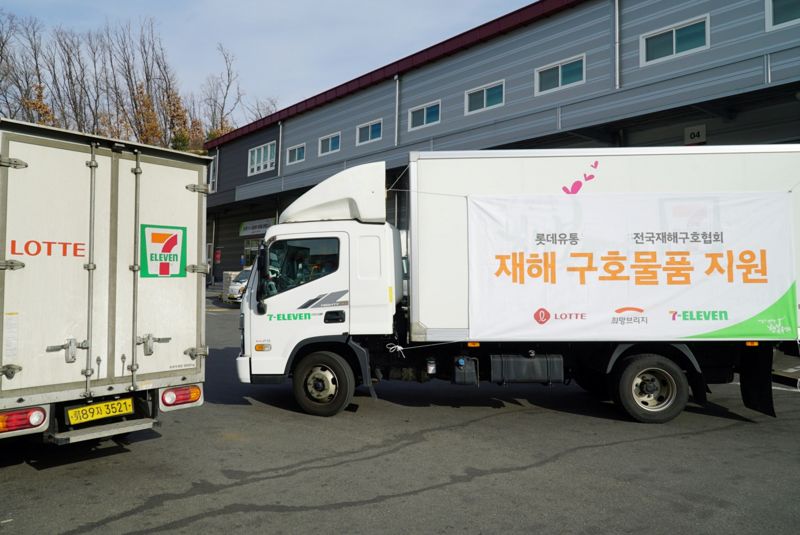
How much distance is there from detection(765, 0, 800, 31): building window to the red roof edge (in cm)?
498

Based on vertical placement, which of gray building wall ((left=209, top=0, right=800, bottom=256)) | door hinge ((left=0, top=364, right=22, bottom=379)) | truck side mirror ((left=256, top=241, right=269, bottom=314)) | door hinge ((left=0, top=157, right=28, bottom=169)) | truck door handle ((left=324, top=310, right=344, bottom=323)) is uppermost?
gray building wall ((left=209, top=0, right=800, bottom=256))

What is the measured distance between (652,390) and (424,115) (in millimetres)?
16240

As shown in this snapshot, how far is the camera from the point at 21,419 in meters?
4.65

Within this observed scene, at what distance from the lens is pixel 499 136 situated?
1650 centimetres

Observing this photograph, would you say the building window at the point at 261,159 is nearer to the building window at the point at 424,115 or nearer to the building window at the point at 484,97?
the building window at the point at 424,115

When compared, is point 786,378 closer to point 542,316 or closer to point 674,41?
point 542,316

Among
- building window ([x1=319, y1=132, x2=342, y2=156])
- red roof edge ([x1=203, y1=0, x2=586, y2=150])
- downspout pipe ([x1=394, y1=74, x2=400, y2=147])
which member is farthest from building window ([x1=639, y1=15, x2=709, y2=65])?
building window ([x1=319, y1=132, x2=342, y2=156])

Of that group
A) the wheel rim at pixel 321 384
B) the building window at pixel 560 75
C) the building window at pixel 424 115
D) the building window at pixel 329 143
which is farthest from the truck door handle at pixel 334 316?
the building window at pixel 329 143

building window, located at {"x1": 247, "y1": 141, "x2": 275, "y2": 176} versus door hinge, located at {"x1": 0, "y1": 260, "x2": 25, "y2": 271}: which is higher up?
building window, located at {"x1": 247, "y1": 141, "x2": 275, "y2": 176}

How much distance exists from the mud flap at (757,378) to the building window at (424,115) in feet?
50.8

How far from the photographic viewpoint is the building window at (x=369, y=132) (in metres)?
23.4

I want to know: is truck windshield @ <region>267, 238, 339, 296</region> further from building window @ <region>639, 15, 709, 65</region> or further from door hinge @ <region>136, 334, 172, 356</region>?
building window @ <region>639, 15, 709, 65</region>

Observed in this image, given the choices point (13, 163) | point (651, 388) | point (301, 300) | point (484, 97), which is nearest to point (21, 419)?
point (13, 163)

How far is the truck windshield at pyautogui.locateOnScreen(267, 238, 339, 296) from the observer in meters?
7.32
